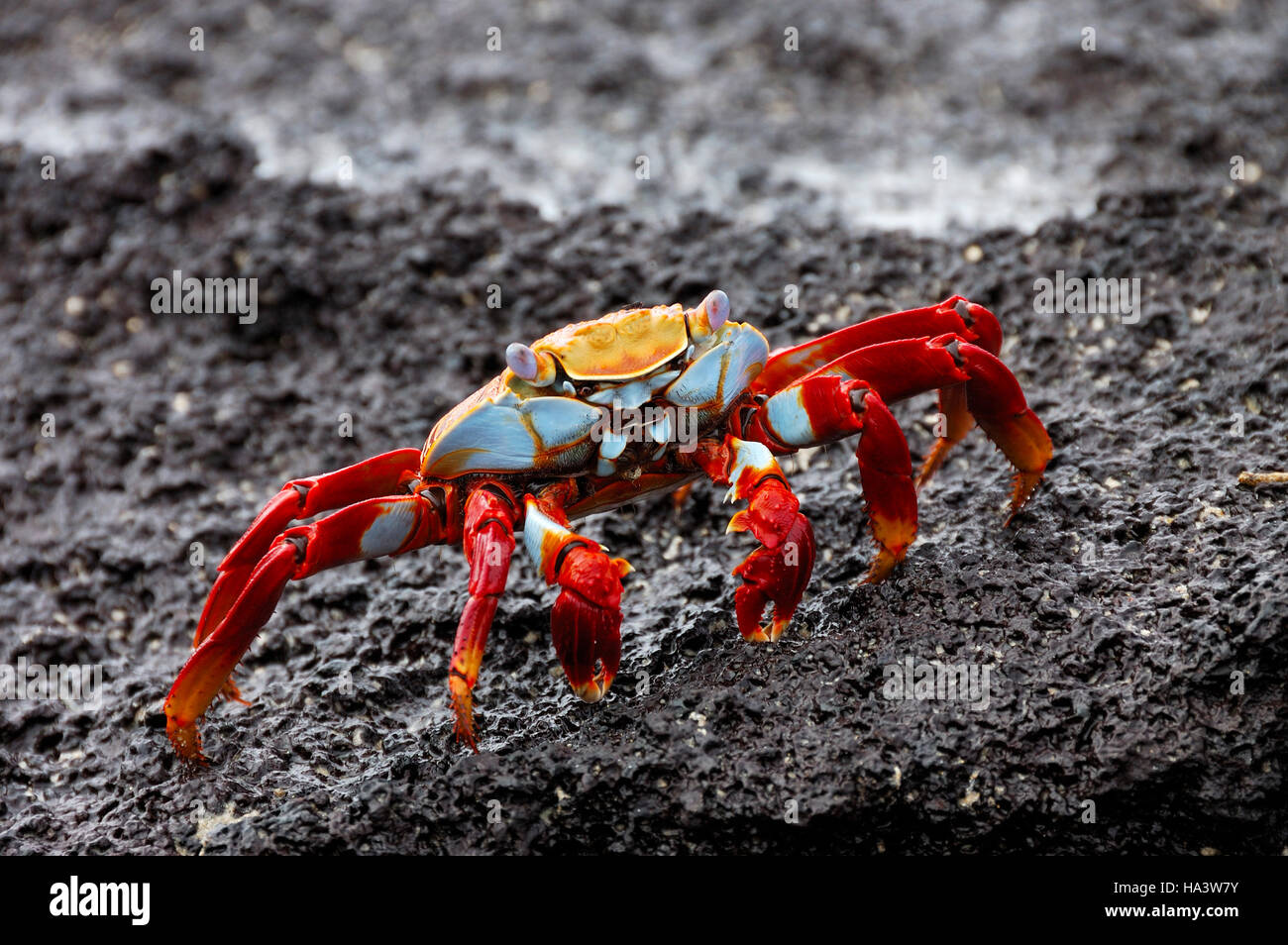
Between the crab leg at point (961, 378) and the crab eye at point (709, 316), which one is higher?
the crab eye at point (709, 316)

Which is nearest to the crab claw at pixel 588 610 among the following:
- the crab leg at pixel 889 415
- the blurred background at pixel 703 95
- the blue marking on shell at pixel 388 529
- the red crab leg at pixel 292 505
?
the blue marking on shell at pixel 388 529

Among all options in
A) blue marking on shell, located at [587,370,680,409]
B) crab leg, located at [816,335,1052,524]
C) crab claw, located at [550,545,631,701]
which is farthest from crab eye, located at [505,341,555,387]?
crab leg, located at [816,335,1052,524]

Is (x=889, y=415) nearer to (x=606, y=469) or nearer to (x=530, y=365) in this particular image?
(x=606, y=469)

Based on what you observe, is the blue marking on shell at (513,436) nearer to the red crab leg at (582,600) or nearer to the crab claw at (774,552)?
the red crab leg at (582,600)

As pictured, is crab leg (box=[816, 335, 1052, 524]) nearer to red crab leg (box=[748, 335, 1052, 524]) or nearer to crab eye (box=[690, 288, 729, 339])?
red crab leg (box=[748, 335, 1052, 524])

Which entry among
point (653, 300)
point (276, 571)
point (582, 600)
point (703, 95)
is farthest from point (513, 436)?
point (703, 95)
